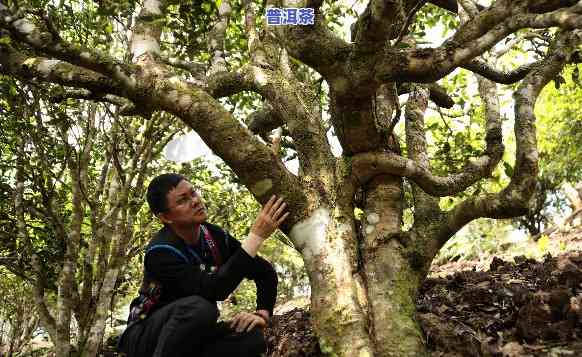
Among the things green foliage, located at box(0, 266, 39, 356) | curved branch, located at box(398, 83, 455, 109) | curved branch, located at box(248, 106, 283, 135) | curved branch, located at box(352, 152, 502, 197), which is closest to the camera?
curved branch, located at box(352, 152, 502, 197)

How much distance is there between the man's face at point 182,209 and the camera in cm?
322

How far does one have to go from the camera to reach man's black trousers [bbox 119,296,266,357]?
9.03 feet

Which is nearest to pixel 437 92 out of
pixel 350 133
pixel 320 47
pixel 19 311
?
pixel 350 133

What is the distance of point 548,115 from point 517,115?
18505 millimetres

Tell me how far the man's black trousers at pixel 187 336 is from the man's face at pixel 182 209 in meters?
0.63

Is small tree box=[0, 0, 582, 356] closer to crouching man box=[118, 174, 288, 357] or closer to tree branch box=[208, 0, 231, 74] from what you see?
crouching man box=[118, 174, 288, 357]

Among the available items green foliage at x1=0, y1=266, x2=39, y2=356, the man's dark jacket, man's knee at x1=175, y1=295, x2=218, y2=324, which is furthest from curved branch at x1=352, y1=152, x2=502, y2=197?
green foliage at x1=0, y1=266, x2=39, y2=356

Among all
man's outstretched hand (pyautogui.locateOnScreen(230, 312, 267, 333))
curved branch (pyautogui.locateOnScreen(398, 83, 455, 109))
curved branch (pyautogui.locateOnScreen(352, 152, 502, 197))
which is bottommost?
man's outstretched hand (pyautogui.locateOnScreen(230, 312, 267, 333))

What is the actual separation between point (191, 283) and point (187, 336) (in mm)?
334

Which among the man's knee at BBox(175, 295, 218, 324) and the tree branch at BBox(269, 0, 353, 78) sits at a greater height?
the tree branch at BBox(269, 0, 353, 78)

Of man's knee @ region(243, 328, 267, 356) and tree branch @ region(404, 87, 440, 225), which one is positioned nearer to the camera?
man's knee @ region(243, 328, 267, 356)

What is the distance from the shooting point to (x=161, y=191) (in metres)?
3.25

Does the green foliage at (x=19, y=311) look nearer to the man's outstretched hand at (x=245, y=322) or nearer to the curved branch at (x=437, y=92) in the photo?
the man's outstretched hand at (x=245, y=322)

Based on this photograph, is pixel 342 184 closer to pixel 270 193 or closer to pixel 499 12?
pixel 270 193
